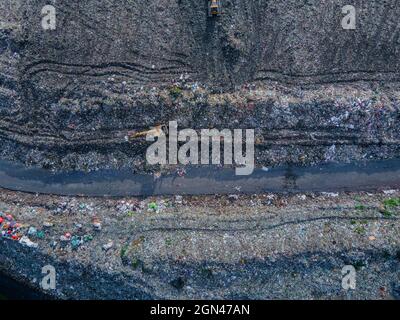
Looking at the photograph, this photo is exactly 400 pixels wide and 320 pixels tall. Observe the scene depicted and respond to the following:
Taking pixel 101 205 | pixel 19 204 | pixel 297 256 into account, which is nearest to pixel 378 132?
pixel 297 256

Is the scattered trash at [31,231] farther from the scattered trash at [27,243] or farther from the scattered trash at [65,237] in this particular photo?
the scattered trash at [65,237]

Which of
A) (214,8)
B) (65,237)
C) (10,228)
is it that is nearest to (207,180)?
(65,237)

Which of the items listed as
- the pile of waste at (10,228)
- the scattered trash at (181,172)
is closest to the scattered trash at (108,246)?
the pile of waste at (10,228)

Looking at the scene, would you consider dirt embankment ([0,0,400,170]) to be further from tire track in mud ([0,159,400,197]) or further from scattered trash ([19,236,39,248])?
scattered trash ([19,236,39,248])

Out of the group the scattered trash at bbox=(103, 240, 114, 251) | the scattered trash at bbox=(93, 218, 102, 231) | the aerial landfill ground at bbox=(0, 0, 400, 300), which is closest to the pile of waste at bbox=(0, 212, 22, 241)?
the aerial landfill ground at bbox=(0, 0, 400, 300)

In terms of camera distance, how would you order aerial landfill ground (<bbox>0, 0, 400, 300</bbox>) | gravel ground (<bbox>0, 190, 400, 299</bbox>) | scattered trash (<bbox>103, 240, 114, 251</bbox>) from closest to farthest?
gravel ground (<bbox>0, 190, 400, 299</bbox>) < aerial landfill ground (<bbox>0, 0, 400, 300</bbox>) < scattered trash (<bbox>103, 240, 114, 251</bbox>)

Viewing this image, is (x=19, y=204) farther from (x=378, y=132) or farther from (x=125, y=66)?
(x=378, y=132)

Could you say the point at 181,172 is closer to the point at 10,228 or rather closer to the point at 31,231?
the point at 31,231
